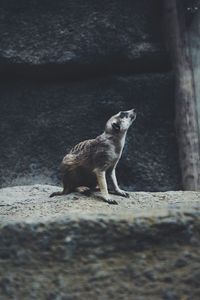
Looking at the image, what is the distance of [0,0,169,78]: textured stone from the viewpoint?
201 inches

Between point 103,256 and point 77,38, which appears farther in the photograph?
point 77,38

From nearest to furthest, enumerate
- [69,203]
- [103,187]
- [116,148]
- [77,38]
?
[69,203], [103,187], [116,148], [77,38]

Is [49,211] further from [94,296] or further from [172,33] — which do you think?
[172,33]

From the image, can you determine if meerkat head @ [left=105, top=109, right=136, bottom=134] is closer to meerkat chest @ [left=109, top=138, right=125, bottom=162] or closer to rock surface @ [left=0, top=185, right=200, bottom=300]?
meerkat chest @ [left=109, top=138, right=125, bottom=162]

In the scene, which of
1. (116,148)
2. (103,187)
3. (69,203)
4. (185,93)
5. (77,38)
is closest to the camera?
(69,203)

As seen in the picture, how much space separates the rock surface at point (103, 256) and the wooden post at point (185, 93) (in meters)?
2.26

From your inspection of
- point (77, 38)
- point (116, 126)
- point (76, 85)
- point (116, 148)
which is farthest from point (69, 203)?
point (77, 38)

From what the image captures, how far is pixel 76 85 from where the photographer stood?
16.9 ft

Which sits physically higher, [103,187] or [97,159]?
[97,159]

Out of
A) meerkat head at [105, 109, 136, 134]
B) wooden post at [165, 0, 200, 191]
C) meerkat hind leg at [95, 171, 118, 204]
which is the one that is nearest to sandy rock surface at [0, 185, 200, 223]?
meerkat hind leg at [95, 171, 118, 204]

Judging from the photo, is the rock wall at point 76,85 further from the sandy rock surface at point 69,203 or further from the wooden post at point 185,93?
Result: the sandy rock surface at point 69,203

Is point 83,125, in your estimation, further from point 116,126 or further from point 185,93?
point 116,126

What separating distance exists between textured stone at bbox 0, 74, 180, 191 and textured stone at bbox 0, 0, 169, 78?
0.13m

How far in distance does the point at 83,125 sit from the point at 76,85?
0.33m
